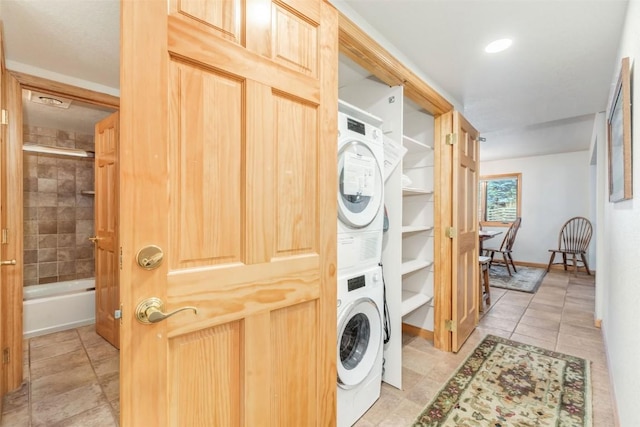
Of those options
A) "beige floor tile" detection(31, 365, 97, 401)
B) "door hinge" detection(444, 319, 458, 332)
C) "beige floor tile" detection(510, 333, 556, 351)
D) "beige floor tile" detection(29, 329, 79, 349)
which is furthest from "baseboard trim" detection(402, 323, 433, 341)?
"beige floor tile" detection(29, 329, 79, 349)

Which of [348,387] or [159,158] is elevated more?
[159,158]

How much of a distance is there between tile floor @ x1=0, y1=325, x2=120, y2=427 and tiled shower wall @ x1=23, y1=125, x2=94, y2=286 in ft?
3.73

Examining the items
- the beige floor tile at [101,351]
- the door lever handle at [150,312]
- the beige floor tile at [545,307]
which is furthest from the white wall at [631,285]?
the beige floor tile at [101,351]

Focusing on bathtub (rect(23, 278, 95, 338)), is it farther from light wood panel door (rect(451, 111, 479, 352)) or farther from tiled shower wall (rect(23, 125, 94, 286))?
light wood panel door (rect(451, 111, 479, 352))

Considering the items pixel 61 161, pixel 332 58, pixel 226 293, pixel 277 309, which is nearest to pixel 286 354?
pixel 277 309

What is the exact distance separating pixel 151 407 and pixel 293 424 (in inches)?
22.1

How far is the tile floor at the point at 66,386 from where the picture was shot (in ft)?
5.64

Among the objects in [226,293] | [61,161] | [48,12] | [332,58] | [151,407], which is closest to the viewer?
[151,407]

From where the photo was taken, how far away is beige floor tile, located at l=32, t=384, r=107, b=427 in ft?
5.63

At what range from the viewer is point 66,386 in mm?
2008

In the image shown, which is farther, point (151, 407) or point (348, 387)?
point (348, 387)

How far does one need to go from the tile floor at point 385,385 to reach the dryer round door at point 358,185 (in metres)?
1.19

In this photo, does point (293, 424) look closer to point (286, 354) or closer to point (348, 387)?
point (286, 354)

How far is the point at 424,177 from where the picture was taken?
265cm
